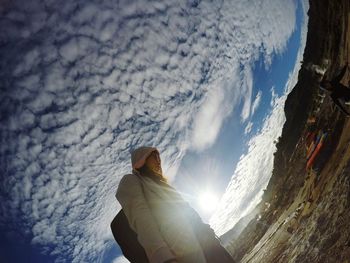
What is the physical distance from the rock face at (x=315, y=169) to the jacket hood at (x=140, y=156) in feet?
10.8

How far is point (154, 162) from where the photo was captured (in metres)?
2.64

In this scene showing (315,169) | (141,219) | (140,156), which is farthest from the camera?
(315,169)

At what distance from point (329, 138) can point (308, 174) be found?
236cm

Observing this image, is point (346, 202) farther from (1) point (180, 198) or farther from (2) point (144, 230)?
(2) point (144, 230)

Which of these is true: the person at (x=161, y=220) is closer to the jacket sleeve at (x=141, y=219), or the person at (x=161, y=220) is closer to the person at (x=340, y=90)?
the jacket sleeve at (x=141, y=219)

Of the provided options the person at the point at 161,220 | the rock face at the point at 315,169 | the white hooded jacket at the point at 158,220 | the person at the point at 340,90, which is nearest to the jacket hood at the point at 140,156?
the person at the point at 161,220

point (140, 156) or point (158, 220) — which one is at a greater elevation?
point (140, 156)

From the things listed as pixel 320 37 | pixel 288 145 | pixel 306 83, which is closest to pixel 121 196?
pixel 320 37

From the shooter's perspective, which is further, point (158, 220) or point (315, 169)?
point (315, 169)

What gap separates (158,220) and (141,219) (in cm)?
15

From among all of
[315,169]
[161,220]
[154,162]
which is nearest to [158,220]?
[161,220]

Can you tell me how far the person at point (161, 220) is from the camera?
1.77 metres

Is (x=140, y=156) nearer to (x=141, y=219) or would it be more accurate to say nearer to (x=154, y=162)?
(x=154, y=162)

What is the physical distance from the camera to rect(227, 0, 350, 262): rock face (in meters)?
4.80
